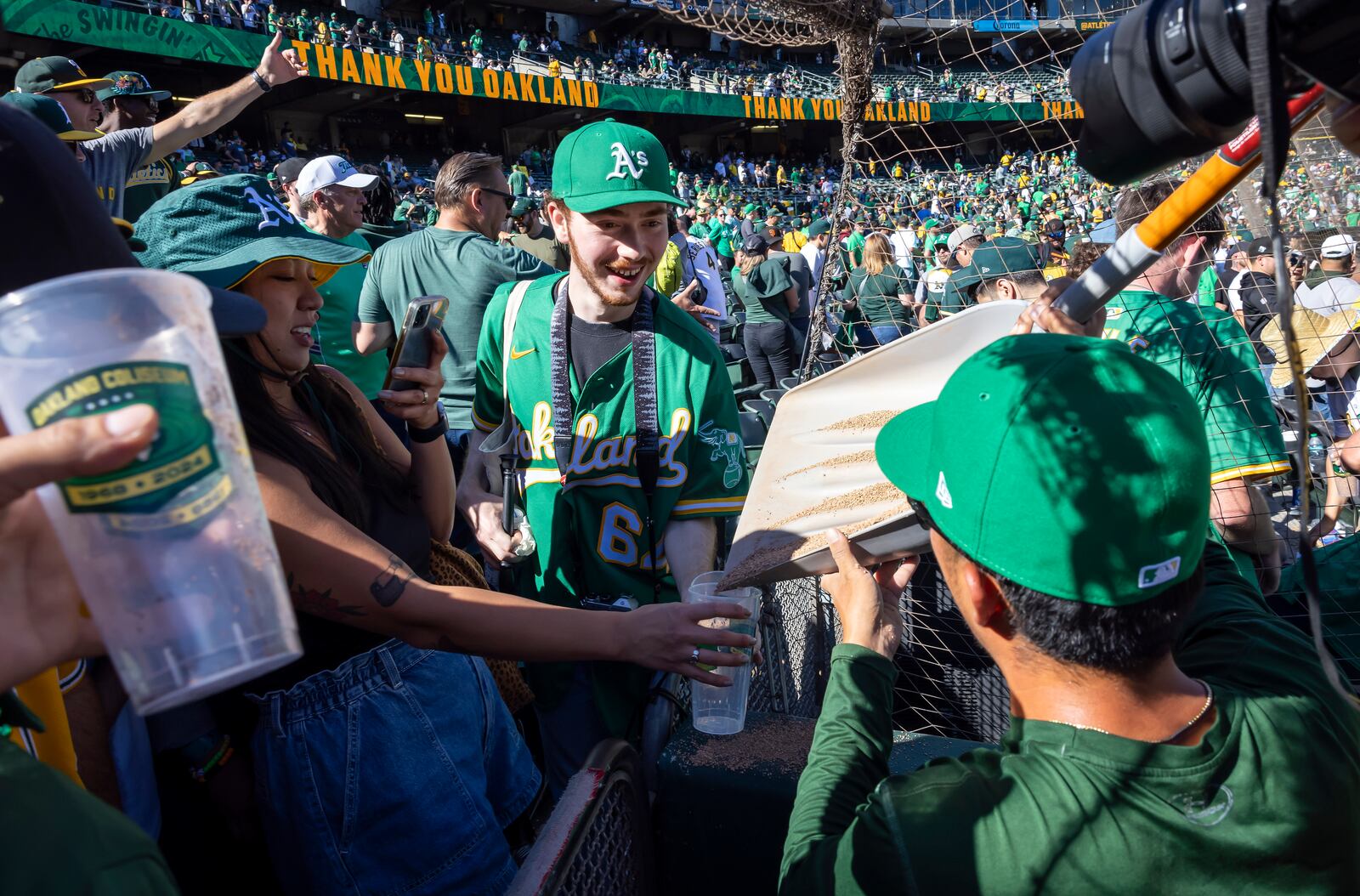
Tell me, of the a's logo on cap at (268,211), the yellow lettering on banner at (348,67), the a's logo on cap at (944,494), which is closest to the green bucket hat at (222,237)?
the a's logo on cap at (268,211)

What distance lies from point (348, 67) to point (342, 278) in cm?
2844

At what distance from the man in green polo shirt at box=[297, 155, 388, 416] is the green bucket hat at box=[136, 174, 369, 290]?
3.45 ft

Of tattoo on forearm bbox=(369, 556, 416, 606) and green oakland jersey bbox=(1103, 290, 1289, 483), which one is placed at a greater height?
tattoo on forearm bbox=(369, 556, 416, 606)

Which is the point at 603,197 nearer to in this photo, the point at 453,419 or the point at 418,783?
the point at 418,783

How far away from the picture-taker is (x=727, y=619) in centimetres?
181

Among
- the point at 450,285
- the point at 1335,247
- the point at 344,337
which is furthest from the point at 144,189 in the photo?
the point at 1335,247

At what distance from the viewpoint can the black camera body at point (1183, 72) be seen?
923 mm

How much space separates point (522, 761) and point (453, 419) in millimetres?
2017

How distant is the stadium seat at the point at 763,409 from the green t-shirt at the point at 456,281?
1404 mm

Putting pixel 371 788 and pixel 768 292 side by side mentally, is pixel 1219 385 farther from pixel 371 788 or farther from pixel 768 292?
pixel 768 292

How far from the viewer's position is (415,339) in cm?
203

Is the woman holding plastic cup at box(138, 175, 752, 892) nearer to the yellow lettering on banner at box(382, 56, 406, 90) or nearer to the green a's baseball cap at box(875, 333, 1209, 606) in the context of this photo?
the green a's baseball cap at box(875, 333, 1209, 606)

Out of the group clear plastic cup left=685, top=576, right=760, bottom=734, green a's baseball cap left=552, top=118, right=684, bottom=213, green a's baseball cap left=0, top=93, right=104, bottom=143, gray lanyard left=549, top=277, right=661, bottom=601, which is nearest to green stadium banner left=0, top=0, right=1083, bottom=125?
green a's baseball cap left=0, top=93, right=104, bottom=143

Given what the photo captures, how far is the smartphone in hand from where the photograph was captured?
6.65 feet
